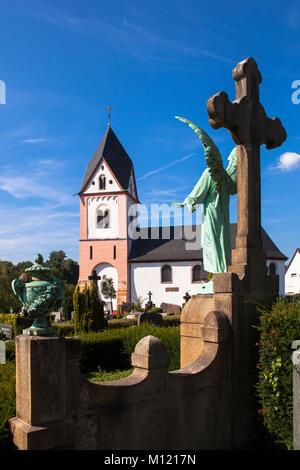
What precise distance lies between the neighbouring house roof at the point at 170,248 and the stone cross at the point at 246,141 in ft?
103

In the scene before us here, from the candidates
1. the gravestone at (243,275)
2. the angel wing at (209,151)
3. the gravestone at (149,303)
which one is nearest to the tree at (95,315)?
the gravestone at (243,275)

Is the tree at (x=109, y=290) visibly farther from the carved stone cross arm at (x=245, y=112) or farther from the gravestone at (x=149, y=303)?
the carved stone cross arm at (x=245, y=112)

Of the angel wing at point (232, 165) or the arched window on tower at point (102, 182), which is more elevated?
the arched window on tower at point (102, 182)

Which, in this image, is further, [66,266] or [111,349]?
[66,266]

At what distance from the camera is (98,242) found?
38875 mm

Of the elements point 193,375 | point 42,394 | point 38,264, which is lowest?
point 193,375

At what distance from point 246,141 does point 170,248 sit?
112 ft

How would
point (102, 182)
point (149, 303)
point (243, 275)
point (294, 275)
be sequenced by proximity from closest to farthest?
point (243, 275) < point (149, 303) < point (102, 182) < point (294, 275)

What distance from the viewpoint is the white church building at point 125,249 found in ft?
124

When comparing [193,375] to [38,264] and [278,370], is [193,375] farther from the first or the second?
[38,264]

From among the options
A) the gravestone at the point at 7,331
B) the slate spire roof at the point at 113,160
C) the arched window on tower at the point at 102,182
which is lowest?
the gravestone at the point at 7,331

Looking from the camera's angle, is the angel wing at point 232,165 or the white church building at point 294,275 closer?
the angel wing at point 232,165

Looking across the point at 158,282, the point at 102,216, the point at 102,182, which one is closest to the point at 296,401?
the point at 158,282

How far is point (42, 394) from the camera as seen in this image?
9.87 feet
